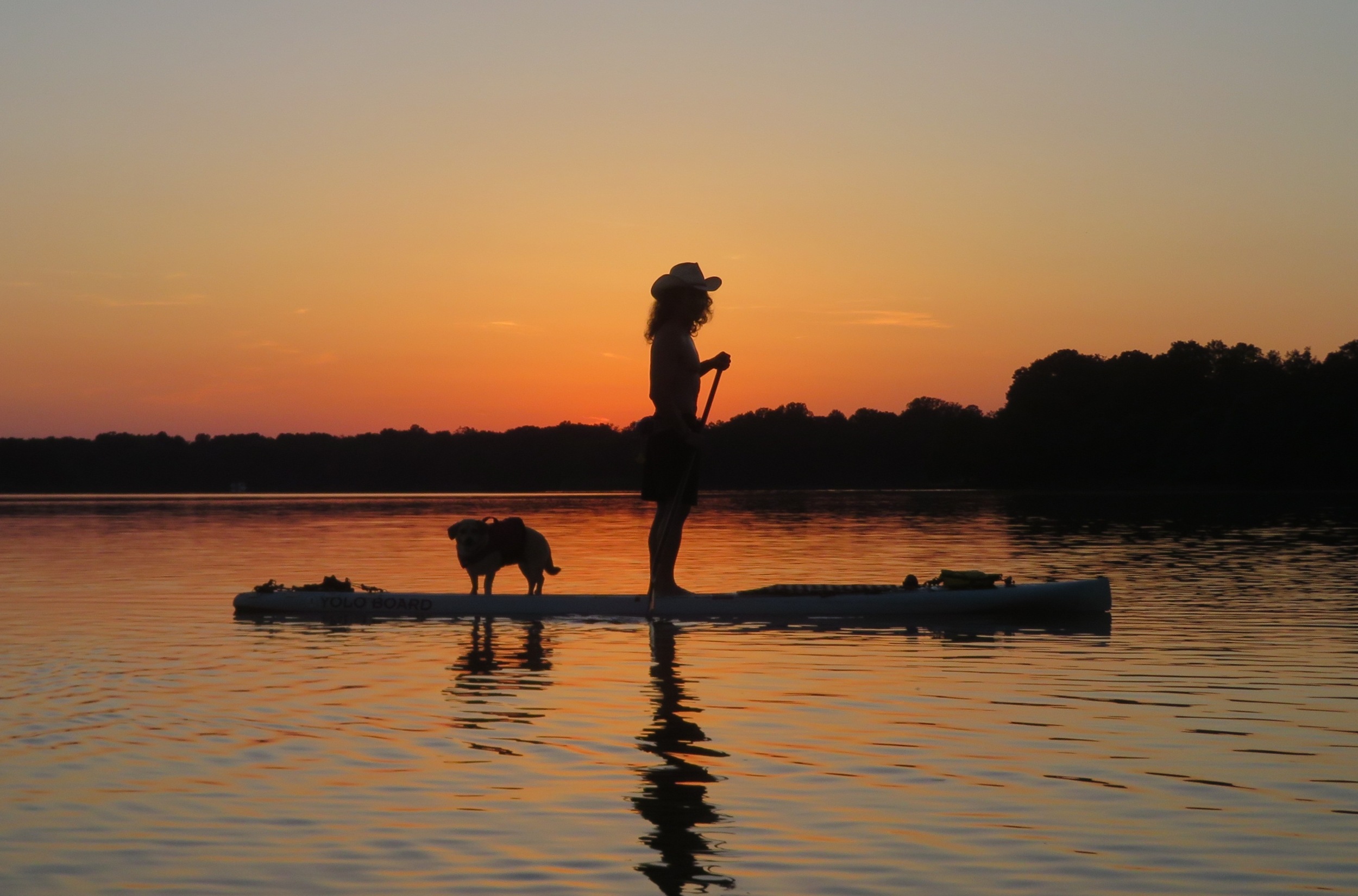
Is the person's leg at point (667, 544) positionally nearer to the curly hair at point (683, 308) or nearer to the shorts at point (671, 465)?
the shorts at point (671, 465)

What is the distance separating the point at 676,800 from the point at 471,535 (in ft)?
27.2

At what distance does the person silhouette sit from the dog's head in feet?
6.08

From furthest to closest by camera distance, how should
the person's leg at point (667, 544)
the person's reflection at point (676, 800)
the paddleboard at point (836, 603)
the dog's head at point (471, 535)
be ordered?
the dog's head at point (471, 535) → the person's leg at point (667, 544) → the paddleboard at point (836, 603) → the person's reflection at point (676, 800)

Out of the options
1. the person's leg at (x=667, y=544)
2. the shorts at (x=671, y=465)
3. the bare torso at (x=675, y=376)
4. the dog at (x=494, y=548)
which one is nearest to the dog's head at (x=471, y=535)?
the dog at (x=494, y=548)

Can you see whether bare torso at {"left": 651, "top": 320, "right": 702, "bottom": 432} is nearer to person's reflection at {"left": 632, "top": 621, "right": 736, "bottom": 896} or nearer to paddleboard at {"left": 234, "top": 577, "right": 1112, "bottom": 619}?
paddleboard at {"left": 234, "top": 577, "right": 1112, "bottom": 619}

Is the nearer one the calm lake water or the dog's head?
the calm lake water

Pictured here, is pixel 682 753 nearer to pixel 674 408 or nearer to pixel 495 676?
pixel 495 676

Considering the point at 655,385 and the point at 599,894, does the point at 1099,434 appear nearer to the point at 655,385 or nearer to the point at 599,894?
the point at 655,385

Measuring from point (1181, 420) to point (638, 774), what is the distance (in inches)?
4013

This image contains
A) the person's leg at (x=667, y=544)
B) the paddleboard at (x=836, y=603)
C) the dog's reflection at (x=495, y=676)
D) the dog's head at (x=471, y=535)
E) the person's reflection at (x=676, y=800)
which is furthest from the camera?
the dog's head at (x=471, y=535)

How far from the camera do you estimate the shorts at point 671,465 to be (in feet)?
39.9

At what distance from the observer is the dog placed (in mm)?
13250

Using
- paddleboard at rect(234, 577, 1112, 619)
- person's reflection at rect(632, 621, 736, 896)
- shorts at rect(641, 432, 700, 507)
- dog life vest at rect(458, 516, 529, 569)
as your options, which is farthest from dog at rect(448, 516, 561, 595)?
person's reflection at rect(632, 621, 736, 896)

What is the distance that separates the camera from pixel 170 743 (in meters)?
6.39
